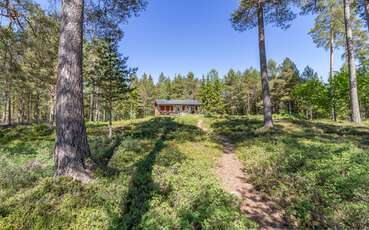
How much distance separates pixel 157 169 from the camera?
546cm

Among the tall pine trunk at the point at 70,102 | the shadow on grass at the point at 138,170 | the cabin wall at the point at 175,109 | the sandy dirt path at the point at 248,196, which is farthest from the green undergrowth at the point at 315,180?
the cabin wall at the point at 175,109

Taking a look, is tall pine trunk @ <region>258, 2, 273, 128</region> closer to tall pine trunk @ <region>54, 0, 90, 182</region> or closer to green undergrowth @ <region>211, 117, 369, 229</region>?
green undergrowth @ <region>211, 117, 369, 229</region>

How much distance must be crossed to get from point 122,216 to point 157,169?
A: 2055 millimetres

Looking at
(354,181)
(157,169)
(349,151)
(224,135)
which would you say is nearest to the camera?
(354,181)

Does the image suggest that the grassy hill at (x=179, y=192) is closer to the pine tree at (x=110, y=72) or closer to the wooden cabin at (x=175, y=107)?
the pine tree at (x=110, y=72)

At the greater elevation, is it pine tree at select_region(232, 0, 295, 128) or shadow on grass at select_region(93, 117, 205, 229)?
pine tree at select_region(232, 0, 295, 128)

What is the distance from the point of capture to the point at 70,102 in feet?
14.1

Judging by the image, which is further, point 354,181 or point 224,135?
point 224,135

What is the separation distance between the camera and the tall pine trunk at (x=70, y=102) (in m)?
4.16

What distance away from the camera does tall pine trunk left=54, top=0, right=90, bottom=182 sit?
4160 millimetres

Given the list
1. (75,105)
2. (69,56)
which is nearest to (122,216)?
(75,105)

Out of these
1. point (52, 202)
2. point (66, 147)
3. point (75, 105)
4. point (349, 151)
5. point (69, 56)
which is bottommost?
point (52, 202)

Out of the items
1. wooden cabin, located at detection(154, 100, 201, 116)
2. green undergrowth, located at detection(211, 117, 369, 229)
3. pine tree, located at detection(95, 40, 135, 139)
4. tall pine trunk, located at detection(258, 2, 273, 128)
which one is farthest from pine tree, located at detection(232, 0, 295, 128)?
wooden cabin, located at detection(154, 100, 201, 116)

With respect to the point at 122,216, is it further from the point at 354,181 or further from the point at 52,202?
the point at 354,181
